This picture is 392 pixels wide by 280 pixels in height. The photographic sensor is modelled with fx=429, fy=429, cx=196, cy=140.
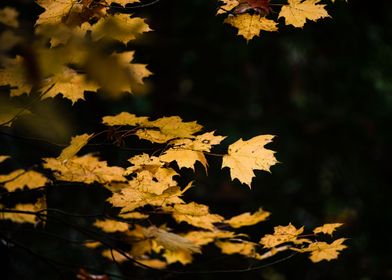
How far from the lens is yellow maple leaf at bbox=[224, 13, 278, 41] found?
1.45 m

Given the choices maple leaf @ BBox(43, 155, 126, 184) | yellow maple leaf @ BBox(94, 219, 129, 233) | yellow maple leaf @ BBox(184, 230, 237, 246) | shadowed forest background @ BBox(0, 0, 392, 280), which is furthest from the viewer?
shadowed forest background @ BBox(0, 0, 392, 280)

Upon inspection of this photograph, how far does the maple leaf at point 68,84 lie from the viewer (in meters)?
1.64

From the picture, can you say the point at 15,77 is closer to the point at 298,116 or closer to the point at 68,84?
the point at 68,84

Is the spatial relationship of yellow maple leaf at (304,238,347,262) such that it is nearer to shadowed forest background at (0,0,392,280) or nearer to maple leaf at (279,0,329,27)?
maple leaf at (279,0,329,27)

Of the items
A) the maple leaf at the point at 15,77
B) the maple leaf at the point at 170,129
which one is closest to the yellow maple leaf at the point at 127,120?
the maple leaf at the point at 170,129

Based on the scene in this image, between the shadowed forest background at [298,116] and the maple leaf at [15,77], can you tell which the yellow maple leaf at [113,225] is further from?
the shadowed forest background at [298,116]

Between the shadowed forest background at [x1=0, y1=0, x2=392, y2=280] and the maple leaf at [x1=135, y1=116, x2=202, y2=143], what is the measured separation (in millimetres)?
2244

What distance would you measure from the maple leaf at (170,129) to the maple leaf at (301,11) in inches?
20.6

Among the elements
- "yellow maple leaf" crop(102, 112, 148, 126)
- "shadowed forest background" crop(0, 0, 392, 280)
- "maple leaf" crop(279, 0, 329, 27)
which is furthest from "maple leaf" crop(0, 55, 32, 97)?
"shadowed forest background" crop(0, 0, 392, 280)

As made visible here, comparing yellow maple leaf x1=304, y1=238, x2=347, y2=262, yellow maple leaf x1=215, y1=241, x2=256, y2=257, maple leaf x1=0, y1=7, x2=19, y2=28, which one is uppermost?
maple leaf x1=0, y1=7, x2=19, y2=28

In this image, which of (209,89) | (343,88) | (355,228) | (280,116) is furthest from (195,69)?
(355,228)

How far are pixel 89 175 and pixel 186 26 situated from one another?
108 inches

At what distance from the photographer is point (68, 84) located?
1.72 meters

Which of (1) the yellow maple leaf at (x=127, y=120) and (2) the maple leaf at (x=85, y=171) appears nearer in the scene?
(1) the yellow maple leaf at (x=127, y=120)
